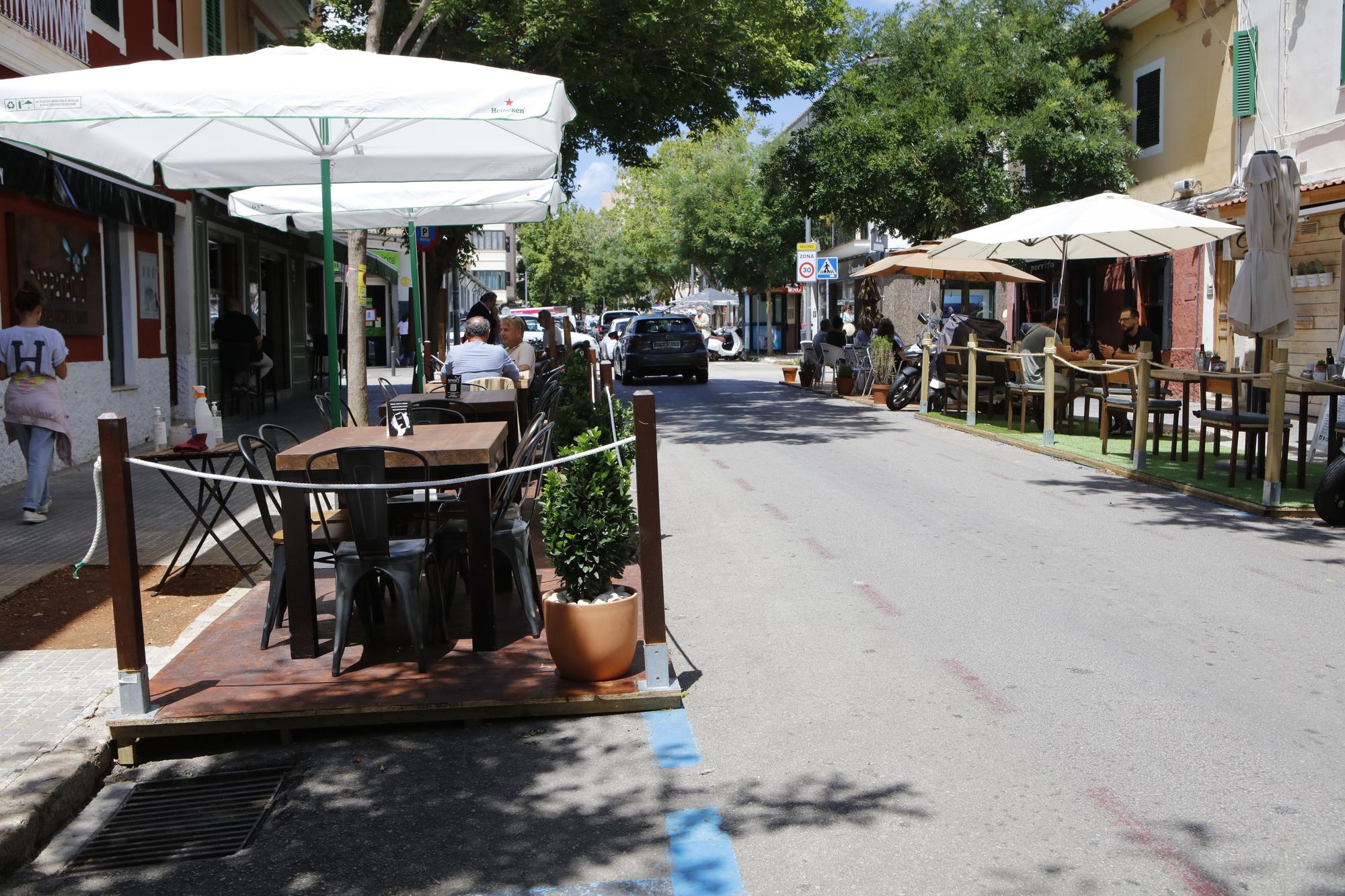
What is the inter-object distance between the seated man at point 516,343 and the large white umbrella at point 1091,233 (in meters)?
6.33

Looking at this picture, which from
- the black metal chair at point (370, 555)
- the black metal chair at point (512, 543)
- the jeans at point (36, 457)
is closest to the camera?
the black metal chair at point (370, 555)

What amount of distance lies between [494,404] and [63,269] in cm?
640

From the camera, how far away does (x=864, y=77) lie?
81.6 ft

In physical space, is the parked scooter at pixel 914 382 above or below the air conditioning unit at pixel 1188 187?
below

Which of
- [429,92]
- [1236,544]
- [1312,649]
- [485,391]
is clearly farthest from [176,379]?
[1312,649]

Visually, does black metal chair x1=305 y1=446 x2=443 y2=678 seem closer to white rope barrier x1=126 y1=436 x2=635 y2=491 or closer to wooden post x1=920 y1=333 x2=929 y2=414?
white rope barrier x1=126 y1=436 x2=635 y2=491

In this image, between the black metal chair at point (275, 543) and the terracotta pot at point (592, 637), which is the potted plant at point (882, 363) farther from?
the terracotta pot at point (592, 637)

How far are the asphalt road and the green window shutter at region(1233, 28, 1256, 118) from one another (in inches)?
509

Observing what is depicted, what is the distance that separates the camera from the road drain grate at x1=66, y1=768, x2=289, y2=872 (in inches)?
157

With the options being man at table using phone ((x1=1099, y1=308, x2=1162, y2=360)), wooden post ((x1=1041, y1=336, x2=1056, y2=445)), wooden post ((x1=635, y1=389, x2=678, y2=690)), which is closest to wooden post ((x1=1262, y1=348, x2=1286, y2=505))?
wooden post ((x1=1041, y1=336, x2=1056, y2=445))

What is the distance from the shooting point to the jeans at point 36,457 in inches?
361

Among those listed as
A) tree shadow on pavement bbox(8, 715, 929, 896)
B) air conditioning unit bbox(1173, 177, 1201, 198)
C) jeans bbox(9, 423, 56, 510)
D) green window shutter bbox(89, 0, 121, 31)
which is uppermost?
green window shutter bbox(89, 0, 121, 31)

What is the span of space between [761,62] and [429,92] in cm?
1326

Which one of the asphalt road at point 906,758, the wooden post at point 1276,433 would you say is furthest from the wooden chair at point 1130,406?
the asphalt road at point 906,758
